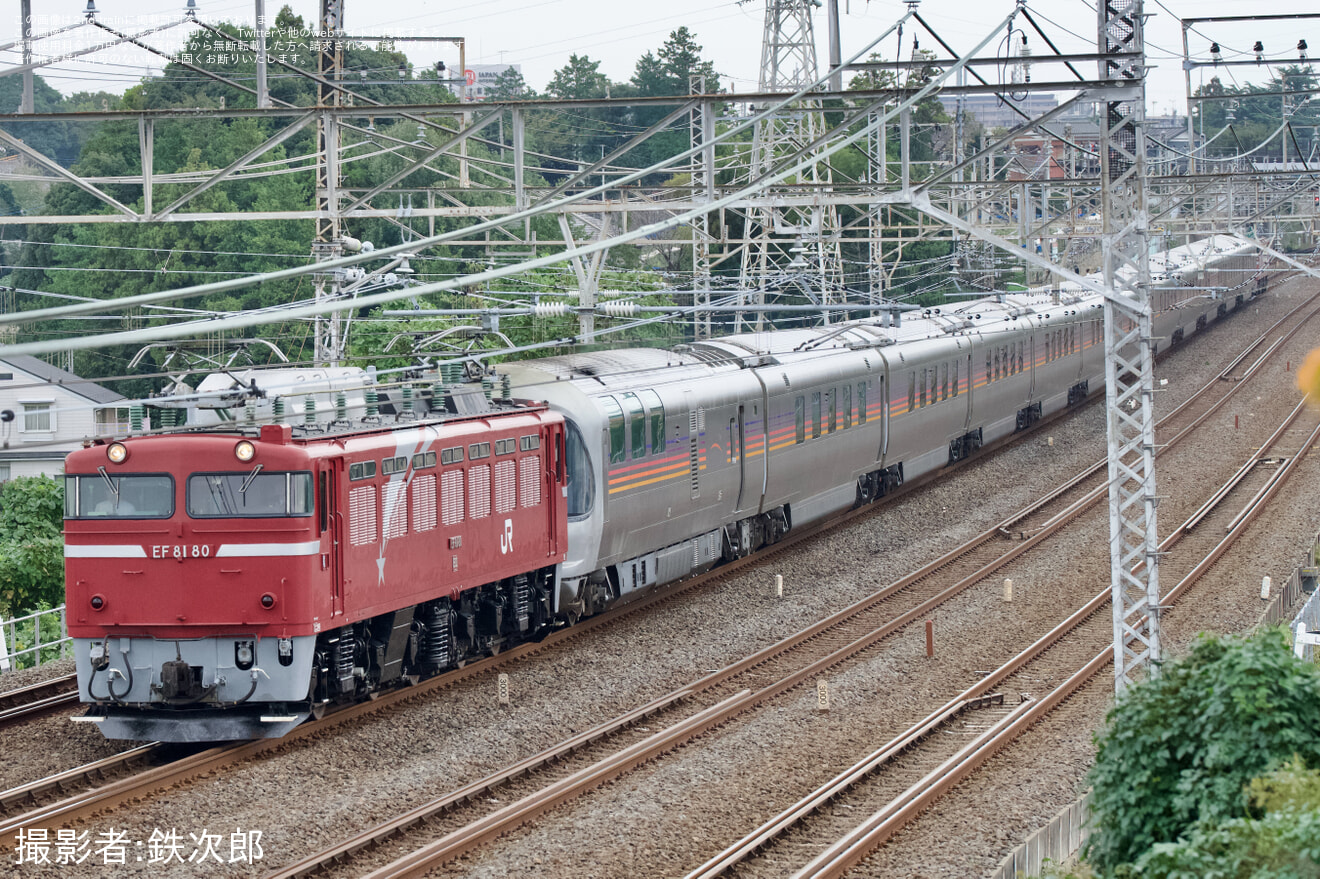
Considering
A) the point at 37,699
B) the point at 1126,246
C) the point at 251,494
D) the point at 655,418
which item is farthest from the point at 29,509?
the point at 1126,246

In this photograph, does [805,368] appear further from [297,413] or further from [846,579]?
[297,413]

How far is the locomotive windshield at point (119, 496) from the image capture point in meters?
14.3

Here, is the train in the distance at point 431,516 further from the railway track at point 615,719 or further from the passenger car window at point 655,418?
the railway track at point 615,719

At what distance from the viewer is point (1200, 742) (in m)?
9.59

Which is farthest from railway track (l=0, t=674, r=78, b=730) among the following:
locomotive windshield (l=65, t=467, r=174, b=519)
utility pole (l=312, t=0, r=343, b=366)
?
utility pole (l=312, t=0, r=343, b=366)

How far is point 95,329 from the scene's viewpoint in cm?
4625

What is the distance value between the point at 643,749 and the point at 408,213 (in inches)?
314

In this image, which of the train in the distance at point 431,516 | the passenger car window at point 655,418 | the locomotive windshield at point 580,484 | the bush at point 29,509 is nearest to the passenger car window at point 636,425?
the train in the distance at point 431,516

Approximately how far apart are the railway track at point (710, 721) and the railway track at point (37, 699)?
17.3ft

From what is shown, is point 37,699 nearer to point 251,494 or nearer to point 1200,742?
point 251,494

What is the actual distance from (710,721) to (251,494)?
5.42m

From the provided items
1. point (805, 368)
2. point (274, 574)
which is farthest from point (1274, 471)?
point (274, 574)

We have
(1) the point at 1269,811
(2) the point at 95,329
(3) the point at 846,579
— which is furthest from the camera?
(2) the point at 95,329

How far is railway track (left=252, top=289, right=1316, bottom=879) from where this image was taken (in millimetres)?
12234
